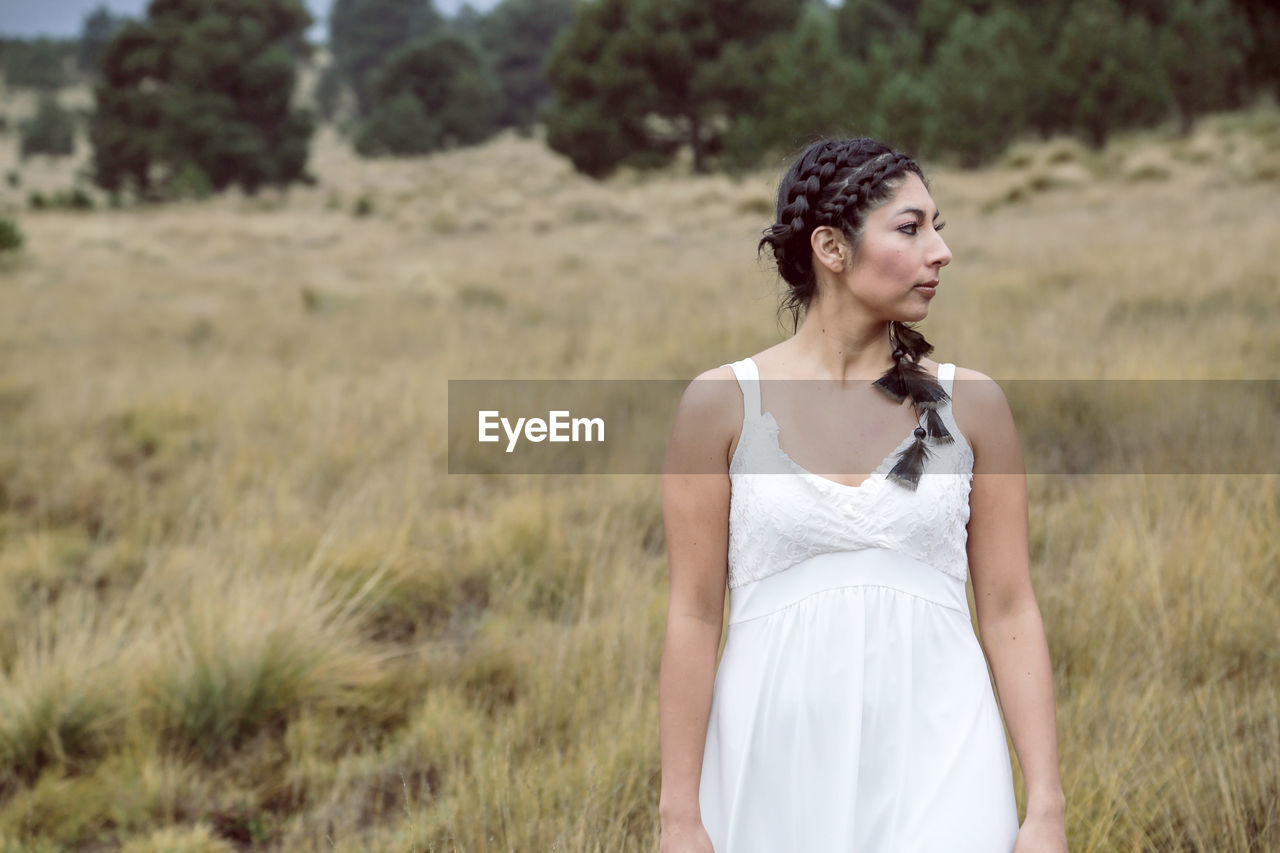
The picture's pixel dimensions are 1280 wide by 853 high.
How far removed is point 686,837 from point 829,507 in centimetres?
52

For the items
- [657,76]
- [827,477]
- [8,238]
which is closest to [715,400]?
[827,477]

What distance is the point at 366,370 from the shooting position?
8328 millimetres

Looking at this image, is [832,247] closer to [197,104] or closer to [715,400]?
[715,400]

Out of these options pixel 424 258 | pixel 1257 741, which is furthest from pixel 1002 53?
pixel 1257 741

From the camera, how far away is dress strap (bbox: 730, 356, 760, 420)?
A: 151cm

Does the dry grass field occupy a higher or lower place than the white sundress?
lower

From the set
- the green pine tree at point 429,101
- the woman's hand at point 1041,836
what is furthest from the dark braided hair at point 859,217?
the green pine tree at point 429,101

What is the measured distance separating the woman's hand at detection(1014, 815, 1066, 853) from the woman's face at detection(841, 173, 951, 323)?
0.73 m

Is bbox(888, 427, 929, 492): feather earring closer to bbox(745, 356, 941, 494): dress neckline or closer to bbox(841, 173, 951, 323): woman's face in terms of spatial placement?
bbox(745, 356, 941, 494): dress neckline

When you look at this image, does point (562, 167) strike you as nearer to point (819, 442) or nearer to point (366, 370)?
point (366, 370)

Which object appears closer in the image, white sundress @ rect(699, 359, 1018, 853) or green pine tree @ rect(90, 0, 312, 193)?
white sundress @ rect(699, 359, 1018, 853)

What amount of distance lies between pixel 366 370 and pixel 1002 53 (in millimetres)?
23255

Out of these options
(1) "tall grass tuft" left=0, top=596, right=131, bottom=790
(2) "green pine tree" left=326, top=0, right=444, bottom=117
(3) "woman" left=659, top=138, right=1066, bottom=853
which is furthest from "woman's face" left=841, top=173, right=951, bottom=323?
(2) "green pine tree" left=326, top=0, right=444, bottom=117

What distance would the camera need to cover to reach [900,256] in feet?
4.83
